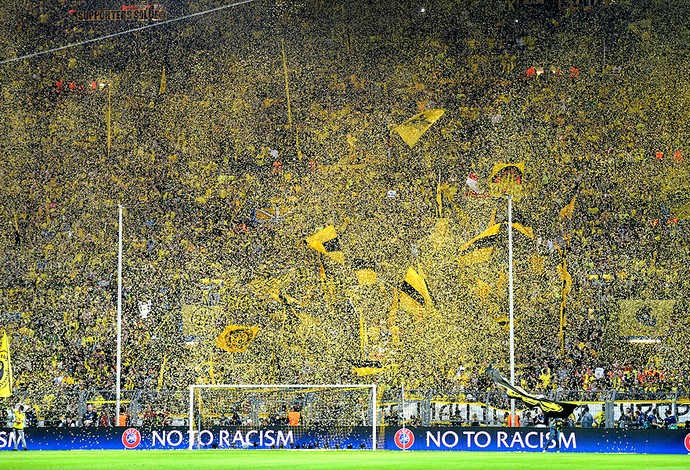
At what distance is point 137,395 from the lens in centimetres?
2319

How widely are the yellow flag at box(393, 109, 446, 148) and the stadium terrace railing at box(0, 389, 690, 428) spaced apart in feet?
26.1

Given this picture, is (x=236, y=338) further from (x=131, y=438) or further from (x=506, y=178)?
(x=506, y=178)

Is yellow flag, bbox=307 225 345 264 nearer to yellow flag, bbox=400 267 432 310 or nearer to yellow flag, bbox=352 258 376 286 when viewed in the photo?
yellow flag, bbox=352 258 376 286

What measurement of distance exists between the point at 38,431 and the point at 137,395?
3.61m

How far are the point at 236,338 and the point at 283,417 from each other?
16.2 ft

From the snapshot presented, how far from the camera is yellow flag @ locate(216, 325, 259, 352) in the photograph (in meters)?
27.3

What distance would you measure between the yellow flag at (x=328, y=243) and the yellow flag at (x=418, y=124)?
3.53 metres

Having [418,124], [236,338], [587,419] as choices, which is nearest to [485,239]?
[418,124]

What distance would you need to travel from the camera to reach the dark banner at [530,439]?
59.3ft

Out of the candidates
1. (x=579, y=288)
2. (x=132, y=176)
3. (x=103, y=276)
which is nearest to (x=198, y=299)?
(x=103, y=276)

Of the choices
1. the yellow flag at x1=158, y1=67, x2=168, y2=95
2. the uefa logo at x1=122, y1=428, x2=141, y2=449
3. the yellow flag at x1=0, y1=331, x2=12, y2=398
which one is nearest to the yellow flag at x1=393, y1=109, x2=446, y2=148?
the yellow flag at x1=158, y1=67, x2=168, y2=95

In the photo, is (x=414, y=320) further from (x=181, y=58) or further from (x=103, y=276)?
(x=181, y=58)

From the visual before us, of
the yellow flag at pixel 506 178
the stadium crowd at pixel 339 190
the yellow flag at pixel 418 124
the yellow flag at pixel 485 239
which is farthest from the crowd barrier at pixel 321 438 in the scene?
the yellow flag at pixel 418 124

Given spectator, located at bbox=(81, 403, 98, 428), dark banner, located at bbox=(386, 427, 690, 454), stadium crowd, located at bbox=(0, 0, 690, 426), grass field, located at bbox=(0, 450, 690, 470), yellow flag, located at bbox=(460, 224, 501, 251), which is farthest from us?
yellow flag, located at bbox=(460, 224, 501, 251)
